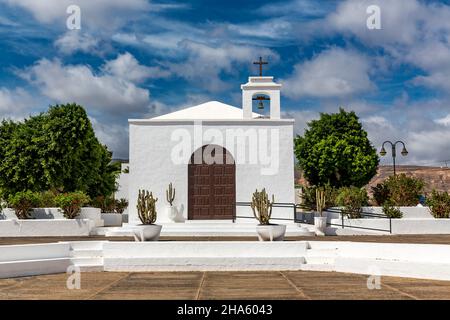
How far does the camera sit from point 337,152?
30.1 meters

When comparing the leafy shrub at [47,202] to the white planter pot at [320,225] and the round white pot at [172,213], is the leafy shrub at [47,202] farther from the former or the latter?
the white planter pot at [320,225]

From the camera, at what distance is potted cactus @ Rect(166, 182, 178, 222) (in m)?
21.3

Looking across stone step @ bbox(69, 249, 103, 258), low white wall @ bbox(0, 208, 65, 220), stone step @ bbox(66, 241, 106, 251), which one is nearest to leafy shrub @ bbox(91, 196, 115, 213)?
low white wall @ bbox(0, 208, 65, 220)

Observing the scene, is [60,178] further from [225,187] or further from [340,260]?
[340,260]

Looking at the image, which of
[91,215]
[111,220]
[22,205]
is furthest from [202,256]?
[111,220]

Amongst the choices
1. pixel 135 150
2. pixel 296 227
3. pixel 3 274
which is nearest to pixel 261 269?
pixel 3 274

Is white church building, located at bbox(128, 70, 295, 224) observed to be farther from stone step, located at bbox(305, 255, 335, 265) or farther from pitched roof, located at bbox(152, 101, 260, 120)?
stone step, located at bbox(305, 255, 335, 265)

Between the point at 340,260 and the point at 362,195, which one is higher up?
the point at 362,195

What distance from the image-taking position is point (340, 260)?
12.3 meters

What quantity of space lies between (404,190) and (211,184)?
9.29 meters

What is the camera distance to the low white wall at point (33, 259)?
11.3 meters

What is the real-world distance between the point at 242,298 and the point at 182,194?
13.3 m

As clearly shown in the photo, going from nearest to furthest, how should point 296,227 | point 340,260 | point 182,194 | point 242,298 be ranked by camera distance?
1. point 242,298
2. point 340,260
3. point 296,227
4. point 182,194

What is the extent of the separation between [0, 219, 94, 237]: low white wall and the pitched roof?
24.0ft
